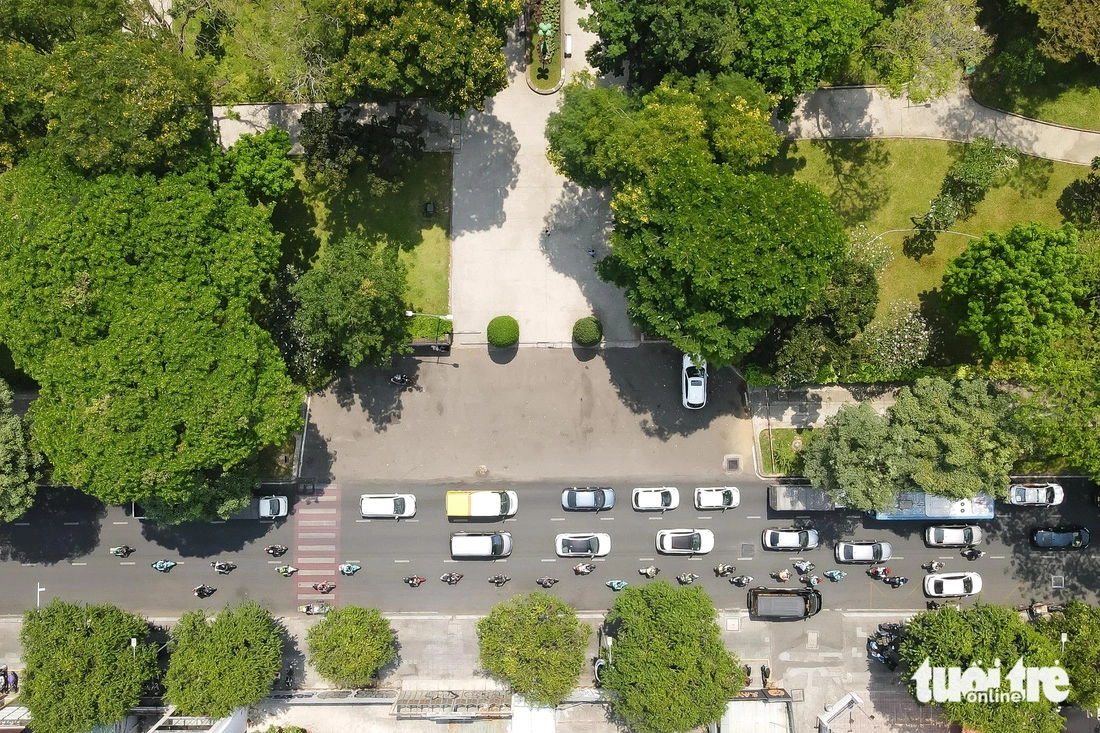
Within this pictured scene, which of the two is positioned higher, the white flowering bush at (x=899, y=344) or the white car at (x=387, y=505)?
the white flowering bush at (x=899, y=344)

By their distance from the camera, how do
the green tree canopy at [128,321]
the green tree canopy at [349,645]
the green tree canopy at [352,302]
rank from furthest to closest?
the green tree canopy at [349,645]
the green tree canopy at [352,302]
the green tree canopy at [128,321]

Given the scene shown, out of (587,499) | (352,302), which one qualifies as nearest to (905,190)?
(587,499)

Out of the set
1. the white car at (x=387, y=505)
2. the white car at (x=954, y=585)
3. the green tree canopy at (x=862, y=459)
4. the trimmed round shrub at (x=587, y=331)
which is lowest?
the white car at (x=954, y=585)

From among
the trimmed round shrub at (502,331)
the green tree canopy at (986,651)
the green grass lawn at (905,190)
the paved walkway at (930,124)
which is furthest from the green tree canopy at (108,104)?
the green tree canopy at (986,651)

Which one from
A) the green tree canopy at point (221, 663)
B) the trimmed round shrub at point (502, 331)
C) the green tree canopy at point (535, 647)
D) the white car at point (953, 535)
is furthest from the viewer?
the white car at point (953, 535)

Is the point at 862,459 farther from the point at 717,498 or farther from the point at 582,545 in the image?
the point at 582,545

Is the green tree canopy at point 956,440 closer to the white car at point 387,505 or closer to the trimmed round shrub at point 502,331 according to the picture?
the trimmed round shrub at point 502,331

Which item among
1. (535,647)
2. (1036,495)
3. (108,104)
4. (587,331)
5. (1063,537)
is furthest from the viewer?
(1063,537)
